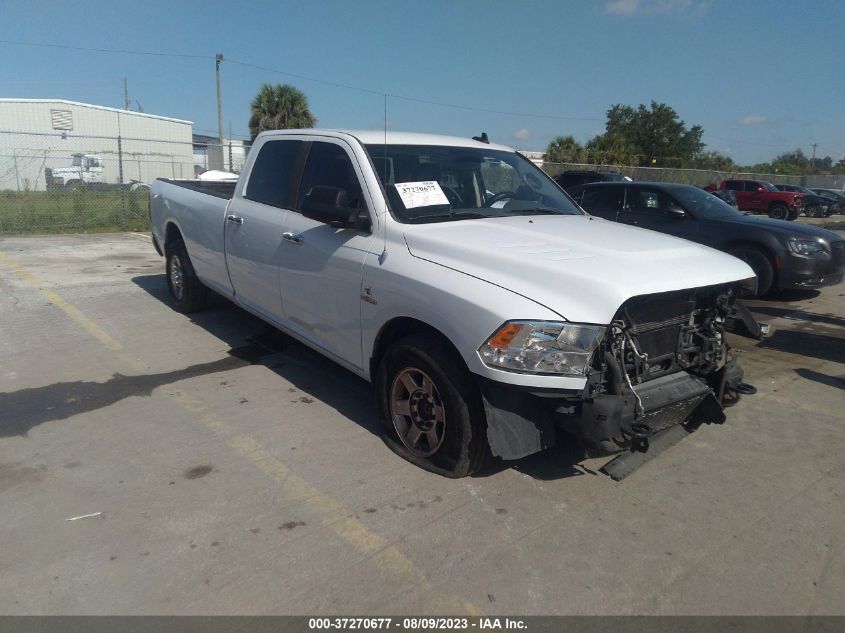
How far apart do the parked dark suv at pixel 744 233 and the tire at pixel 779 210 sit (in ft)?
68.0

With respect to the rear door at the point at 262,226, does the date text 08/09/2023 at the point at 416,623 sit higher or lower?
lower

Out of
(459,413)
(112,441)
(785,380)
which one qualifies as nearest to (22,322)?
(112,441)

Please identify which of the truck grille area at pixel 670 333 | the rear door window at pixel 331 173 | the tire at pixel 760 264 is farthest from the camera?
the tire at pixel 760 264

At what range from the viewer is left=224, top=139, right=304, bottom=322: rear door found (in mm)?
4855

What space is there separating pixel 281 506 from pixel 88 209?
15.0m

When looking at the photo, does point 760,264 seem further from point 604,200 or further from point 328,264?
point 328,264

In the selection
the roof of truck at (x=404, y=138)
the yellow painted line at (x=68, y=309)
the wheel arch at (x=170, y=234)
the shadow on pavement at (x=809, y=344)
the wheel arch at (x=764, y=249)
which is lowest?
the shadow on pavement at (x=809, y=344)

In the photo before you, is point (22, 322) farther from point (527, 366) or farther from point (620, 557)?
point (620, 557)

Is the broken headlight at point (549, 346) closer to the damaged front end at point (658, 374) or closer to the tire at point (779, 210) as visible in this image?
the damaged front end at point (658, 374)

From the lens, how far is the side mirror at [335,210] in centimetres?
390

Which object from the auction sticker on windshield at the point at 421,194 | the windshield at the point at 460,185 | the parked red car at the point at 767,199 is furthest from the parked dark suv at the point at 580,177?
the auction sticker on windshield at the point at 421,194

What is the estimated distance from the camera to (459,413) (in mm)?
3365

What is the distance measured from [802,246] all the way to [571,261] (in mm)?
6534

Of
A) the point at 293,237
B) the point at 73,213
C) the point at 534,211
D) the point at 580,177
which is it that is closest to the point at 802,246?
the point at 534,211
